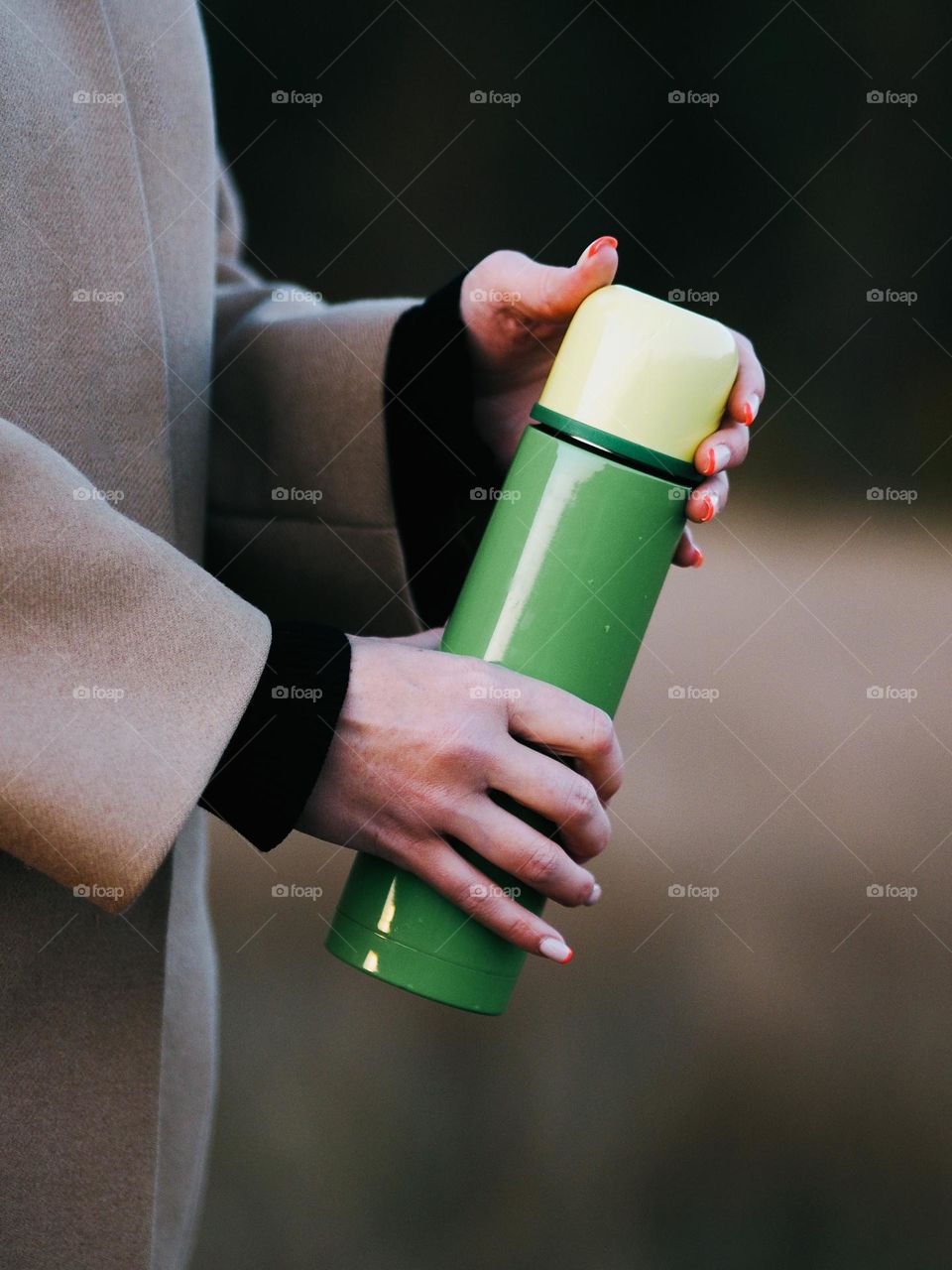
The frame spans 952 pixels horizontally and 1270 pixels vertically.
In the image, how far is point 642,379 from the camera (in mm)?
550

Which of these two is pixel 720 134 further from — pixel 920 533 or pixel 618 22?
pixel 920 533

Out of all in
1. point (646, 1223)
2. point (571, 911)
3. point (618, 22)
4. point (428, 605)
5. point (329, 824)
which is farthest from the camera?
point (618, 22)

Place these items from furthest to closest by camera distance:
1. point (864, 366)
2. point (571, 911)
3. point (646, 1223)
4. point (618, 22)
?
point (864, 366) → point (618, 22) → point (571, 911) → point (646, 1223)

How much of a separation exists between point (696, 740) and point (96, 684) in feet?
7.66

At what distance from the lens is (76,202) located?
0.53 meters

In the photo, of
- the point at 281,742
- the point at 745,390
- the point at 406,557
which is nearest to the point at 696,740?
the point at 406,557

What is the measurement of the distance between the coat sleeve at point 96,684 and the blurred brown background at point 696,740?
1144 millimetres

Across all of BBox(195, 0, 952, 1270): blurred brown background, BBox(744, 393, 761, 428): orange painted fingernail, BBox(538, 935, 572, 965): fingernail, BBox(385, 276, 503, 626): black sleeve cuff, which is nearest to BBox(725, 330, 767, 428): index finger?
BBox(744, 393, 761, 428): orange painted fingernail

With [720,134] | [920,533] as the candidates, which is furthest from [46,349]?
[920,533]

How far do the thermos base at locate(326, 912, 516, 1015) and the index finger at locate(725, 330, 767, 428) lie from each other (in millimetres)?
301

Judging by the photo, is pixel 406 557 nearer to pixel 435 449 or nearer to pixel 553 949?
pixel 435 449

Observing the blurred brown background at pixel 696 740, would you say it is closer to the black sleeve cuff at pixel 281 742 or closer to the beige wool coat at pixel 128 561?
the beige wool coat at pixel 128 561

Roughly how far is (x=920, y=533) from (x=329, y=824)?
3332 millimetres

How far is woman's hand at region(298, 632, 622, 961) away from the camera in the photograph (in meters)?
0.50
